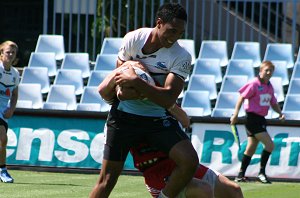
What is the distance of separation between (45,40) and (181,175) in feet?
36.8

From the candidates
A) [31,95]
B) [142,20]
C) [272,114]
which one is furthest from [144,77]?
[142,20]

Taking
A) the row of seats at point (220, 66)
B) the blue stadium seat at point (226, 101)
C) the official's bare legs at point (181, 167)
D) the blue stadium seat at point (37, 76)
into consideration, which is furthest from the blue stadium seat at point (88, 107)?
the official's bare legs at point (181, 167)

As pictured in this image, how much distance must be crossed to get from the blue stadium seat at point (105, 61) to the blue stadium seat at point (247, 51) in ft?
7.37

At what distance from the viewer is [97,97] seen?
54.0 feet

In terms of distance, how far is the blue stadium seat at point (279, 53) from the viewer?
17031mm

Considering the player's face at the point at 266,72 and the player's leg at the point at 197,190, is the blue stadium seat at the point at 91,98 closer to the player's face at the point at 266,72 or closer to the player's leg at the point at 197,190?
the player's face at the point at 266,72

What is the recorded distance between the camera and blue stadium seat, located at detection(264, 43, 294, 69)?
1703 centimetres

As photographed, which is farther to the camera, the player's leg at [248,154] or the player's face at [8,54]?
the player's leg at [248,154]

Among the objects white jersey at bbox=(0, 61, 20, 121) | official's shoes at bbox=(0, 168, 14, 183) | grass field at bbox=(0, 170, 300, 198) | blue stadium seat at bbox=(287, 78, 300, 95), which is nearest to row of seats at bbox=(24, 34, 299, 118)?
blue stadium seat at bbox=(287, 78, 300, 95)

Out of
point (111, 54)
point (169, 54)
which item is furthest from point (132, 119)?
point (111, 54)

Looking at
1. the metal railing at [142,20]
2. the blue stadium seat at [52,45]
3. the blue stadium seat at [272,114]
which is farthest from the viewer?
the metal railing at [142,20]

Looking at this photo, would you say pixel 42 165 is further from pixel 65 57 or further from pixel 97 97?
pixel 65 57

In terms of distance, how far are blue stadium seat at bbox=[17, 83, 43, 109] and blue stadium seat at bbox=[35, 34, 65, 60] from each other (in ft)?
4.71

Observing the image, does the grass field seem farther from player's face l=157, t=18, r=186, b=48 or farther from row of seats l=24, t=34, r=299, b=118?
player's face l=157, t=18, r=186, b=48
